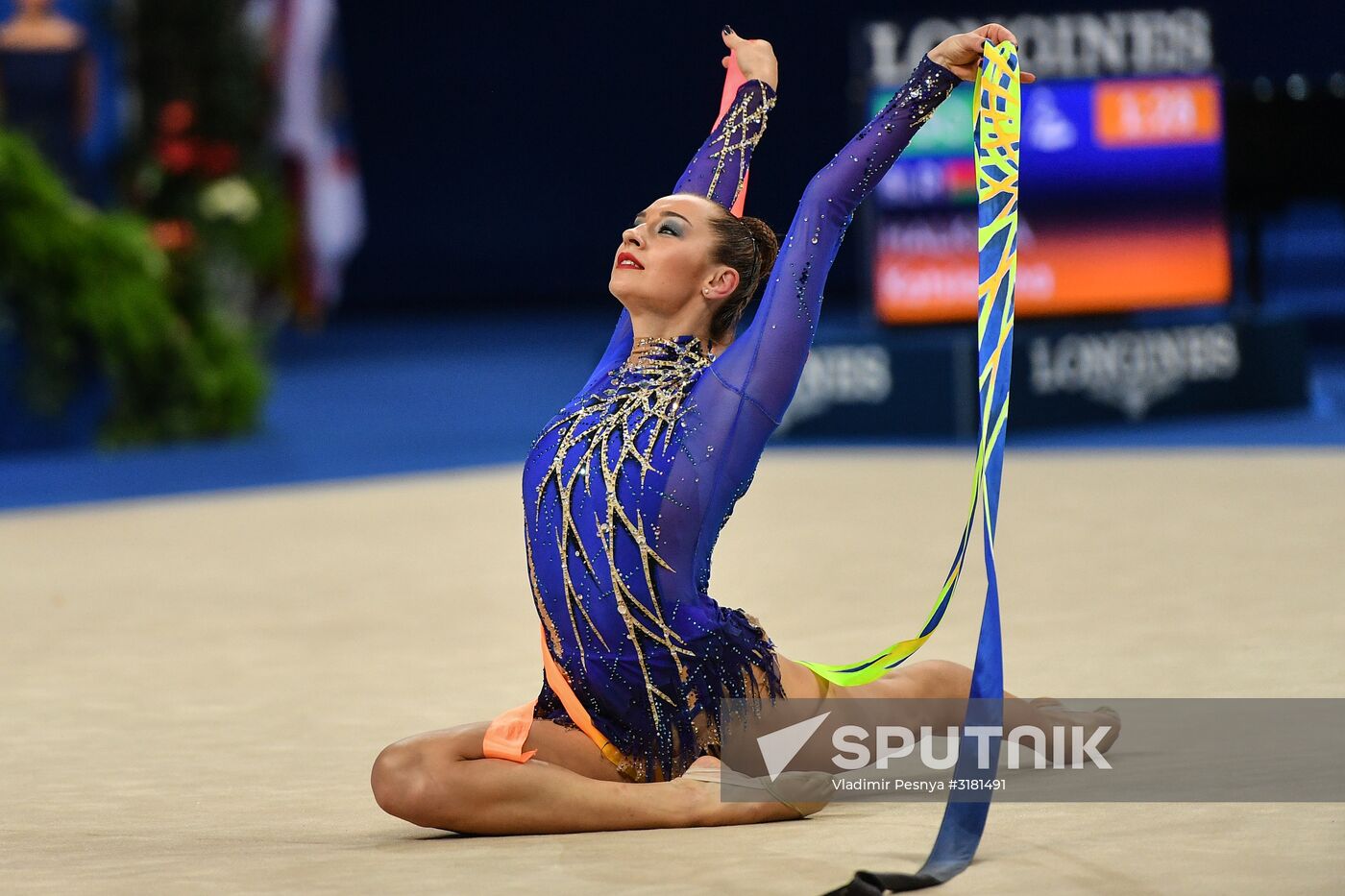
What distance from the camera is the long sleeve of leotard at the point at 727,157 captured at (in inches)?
144

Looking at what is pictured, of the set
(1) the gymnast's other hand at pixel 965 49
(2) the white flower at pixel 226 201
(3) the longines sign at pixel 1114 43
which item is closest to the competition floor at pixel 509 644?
(1) the gymnast's other hand at pixel 965 49

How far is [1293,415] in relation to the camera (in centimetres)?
1033

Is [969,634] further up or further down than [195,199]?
further down

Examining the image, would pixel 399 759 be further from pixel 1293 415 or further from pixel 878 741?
pixel 1293 415

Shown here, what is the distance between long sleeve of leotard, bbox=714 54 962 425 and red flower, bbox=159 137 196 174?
11022mm

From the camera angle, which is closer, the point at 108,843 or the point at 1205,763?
the point at 108,843

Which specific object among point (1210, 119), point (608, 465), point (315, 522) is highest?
point (1210, 119)

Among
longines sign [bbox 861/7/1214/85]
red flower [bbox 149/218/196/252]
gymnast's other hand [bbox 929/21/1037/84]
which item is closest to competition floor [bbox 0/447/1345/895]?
gymnast's other hand [bbox 929/21/1037/84]

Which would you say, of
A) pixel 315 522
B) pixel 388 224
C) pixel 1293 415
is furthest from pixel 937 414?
pixel 388 224

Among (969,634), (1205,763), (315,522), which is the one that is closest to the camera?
(1205,763)

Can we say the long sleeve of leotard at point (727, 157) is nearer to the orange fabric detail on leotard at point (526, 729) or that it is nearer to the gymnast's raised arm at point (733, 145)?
the gymnast's raised arm at point (733, 145)

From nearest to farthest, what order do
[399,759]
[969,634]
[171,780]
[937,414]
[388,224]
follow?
[399,759] → [171,780] → [969,634] → [937,414] → [388,224]

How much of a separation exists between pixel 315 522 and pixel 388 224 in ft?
40.7

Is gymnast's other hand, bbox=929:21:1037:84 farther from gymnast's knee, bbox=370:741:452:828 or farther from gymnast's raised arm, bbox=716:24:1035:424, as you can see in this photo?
gymnast's knee, bbox=370:741:452:828
